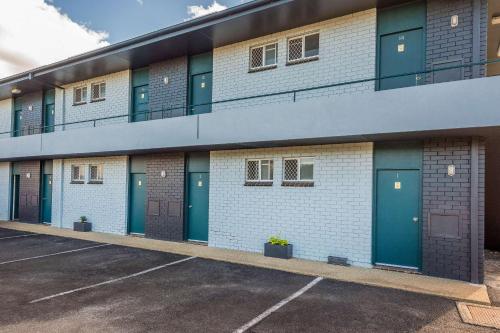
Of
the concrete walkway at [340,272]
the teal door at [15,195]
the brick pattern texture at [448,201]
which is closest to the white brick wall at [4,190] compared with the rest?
the teal door at [15,195]

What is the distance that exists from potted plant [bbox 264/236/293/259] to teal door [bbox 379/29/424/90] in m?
4.94

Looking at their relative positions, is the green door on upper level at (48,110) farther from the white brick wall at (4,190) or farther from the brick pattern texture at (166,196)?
the brick pattern texture at (166,196)

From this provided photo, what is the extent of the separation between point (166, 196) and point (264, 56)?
6.05 meters

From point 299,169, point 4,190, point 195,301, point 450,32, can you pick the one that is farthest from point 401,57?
point 4,190

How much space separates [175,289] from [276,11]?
24.2 ft

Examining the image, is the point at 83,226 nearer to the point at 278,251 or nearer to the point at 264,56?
the point at 278,251

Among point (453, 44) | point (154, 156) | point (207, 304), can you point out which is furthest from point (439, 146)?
point (154, 156)

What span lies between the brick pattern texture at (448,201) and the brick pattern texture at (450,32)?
1693mm

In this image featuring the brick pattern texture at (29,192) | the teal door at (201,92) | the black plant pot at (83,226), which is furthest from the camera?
the brick pattern texture at (29,192)

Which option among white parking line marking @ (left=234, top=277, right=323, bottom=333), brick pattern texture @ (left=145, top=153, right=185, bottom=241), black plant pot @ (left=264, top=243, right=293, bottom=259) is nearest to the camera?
white parking line marking @ (left=234, top=277, right=323, bottom=333)

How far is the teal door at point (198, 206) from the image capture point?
12023 millimetres

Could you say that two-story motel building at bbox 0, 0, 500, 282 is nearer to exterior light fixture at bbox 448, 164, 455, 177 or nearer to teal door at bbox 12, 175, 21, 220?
exterior light fixture at bbox 448, 164, 455, 177

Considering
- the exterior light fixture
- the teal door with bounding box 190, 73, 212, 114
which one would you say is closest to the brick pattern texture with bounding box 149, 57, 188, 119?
the teal door with bounding box 190, 73, 212, 114

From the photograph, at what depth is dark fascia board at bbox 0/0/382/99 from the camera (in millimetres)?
9156
